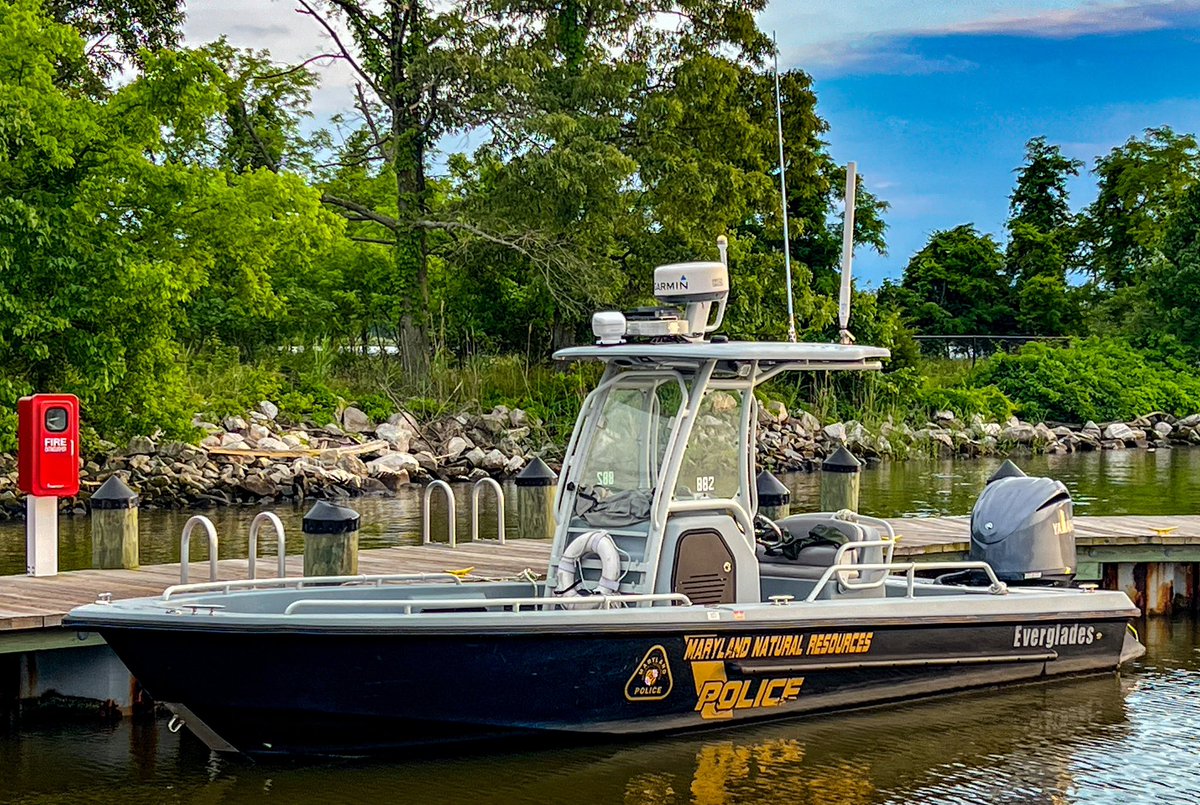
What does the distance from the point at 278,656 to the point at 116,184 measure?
46.7 ft

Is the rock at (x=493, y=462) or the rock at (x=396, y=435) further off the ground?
the rock at (x=396, y=435)

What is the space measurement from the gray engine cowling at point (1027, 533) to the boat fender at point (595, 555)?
125 inches

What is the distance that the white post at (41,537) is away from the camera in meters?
11.3

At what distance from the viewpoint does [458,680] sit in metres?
8.70

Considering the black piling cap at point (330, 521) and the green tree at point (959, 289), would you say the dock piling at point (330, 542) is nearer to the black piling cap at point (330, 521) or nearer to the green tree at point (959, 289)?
the black piling cap at point (330, 521)

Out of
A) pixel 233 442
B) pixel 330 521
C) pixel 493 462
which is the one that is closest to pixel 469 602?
pixel 330 521

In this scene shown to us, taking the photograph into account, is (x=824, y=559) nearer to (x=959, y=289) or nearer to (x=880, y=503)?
(x=880, y=503)

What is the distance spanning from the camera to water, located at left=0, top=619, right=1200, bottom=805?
8.52 meters

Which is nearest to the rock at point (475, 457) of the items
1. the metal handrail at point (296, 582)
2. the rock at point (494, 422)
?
the rock at point (494, 422)

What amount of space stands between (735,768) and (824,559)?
1.82 m

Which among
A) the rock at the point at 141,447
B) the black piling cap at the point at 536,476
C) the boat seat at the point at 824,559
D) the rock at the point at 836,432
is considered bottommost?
the boat seat at the point at 824,559

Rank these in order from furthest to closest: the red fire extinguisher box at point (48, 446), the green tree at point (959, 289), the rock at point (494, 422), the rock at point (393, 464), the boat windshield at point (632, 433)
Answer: the green tree at point (959, 289) → the rock at point (494, 422) → the rock at point (393, 464) → the red fire extinguisher box at point (48, 446) → the boat windshield at point (632, 433)

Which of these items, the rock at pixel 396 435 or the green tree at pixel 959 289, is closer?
the rock at pixel 396 435

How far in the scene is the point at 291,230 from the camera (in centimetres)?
2405
